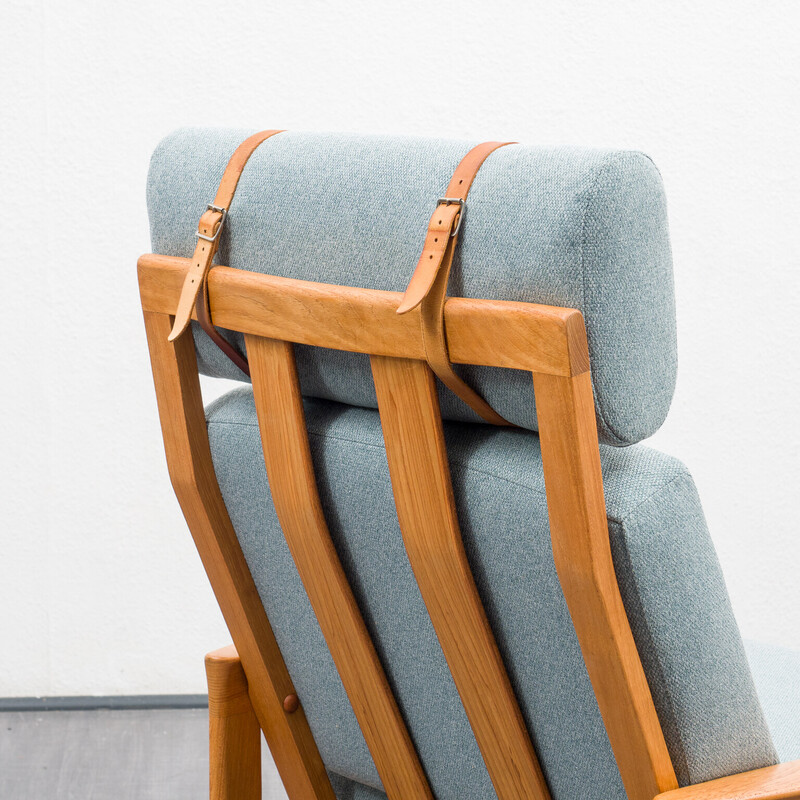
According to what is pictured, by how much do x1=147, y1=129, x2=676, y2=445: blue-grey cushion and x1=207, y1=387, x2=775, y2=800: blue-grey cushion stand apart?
0.16 feet

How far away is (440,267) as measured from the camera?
29.1 inches

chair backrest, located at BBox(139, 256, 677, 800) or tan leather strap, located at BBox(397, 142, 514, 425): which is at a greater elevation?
tan leather strap, located at BBox(397, 142, 514, 425)

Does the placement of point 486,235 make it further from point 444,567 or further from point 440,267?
point 444,567

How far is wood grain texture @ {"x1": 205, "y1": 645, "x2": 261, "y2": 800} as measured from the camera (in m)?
1.14

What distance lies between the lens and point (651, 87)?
2.04 m

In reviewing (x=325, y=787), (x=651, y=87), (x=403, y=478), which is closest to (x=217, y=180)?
(x=403, y=478)

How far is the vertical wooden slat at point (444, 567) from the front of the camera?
2.66 feet

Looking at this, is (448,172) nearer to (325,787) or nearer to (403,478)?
(403,478)

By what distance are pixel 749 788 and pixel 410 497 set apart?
376mm

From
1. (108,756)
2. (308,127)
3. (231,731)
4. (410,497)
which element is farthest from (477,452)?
Result: (108,756)

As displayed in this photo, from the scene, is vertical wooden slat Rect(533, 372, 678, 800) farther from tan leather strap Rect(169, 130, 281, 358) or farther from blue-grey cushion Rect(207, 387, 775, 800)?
tan leather strap Rect(169, 130, 281, 358)

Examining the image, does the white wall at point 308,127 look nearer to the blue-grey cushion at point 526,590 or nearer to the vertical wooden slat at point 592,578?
→ the blue-grey cushion at point 526,590

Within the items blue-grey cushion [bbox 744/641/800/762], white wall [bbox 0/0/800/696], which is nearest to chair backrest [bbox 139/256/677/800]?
blue-grey cushion [bbox 744/641/800/762]

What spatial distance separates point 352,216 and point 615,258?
0.23 m
